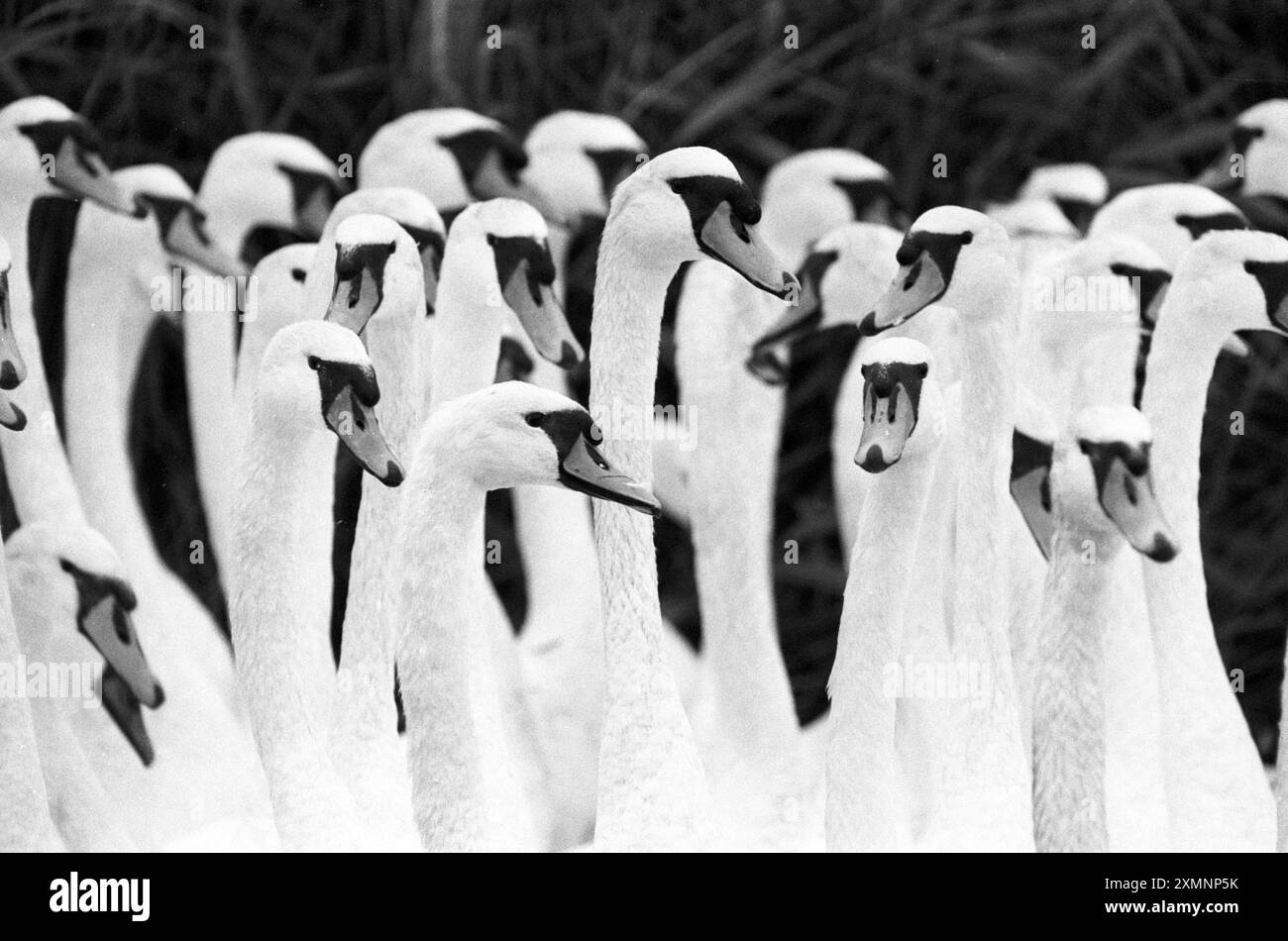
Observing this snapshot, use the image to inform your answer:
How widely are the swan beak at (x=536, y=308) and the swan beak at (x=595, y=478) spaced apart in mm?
868

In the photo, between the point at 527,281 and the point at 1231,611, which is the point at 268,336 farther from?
the point at 1231,611

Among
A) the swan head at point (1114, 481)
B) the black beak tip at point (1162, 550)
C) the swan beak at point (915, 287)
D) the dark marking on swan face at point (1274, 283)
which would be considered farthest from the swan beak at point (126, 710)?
the dark marking on swan face at point (1274, 283)

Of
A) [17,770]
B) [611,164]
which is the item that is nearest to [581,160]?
[611,164]

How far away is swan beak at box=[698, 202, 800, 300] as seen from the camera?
19.1ft

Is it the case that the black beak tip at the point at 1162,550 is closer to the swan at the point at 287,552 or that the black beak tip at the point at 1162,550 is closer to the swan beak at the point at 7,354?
the swan at the point at 287,552

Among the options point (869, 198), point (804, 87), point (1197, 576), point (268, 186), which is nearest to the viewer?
point (1197, 576)

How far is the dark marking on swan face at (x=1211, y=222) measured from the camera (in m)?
7.06

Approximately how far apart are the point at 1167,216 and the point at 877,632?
1928mm

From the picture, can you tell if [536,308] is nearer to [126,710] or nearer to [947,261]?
[947,261]

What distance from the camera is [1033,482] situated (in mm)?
6543

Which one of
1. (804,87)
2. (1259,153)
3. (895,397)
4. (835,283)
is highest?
(804,87)

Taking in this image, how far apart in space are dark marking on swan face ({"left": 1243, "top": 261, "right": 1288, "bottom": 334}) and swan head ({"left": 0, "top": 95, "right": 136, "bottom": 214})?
8.31 ft

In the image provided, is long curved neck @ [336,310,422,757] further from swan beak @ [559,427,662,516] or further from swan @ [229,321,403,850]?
swan beak @ [559,427,662,516]

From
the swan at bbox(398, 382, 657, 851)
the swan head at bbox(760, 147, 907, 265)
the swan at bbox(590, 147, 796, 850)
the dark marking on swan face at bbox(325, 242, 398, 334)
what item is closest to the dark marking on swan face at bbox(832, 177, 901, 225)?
the swan head at bbox(760, 147, 907, 265)
